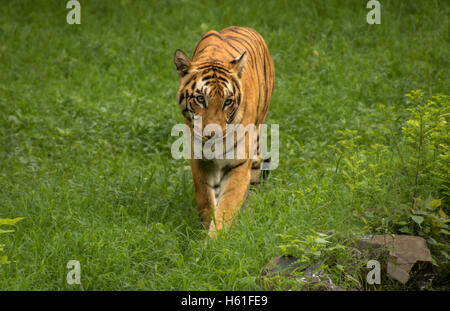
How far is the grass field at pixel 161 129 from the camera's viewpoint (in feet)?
12.9

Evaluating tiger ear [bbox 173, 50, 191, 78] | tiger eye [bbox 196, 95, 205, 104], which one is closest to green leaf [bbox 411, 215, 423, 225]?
tiger eye [bbox 196, 95, 205, 104]

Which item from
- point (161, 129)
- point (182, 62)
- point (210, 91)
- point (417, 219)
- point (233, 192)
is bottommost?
point (417, 219)

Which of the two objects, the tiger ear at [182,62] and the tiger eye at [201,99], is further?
the tiger ear at [182,62]

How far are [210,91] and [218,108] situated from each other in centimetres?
14

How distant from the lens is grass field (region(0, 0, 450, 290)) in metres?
3.95

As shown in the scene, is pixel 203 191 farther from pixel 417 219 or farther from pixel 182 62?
pixel 417 219

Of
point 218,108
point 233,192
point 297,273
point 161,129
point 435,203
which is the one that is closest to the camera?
point 297,273

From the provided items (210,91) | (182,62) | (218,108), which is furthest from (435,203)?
(182,62)

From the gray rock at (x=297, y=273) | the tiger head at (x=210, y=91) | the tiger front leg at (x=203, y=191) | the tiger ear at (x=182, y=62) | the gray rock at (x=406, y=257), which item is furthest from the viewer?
the tiger front leg at (x=203, y=191)

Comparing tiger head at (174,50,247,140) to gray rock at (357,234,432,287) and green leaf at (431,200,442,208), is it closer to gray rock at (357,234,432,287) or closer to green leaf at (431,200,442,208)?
gray rock at (357,234,432,287)

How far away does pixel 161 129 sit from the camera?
6770mm

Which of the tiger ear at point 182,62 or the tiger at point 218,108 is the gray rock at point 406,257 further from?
the tiger ear at point 182,62

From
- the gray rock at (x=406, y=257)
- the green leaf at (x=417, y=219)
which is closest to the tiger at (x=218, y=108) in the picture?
the gray rock at (x=406, y=257)

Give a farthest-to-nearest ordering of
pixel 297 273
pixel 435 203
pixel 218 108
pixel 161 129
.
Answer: pixel 161 129 → pixel 218 108 → pixel 435 203 → pixel 297 273
